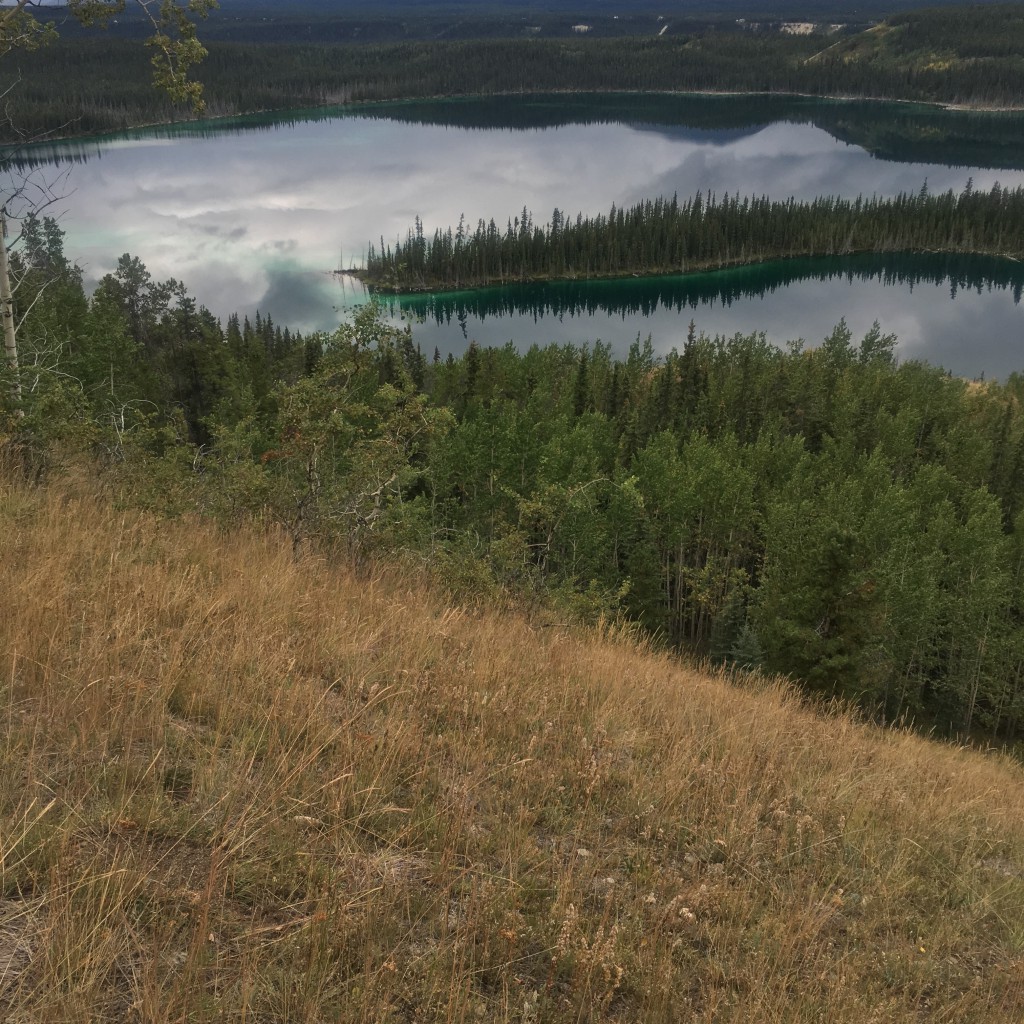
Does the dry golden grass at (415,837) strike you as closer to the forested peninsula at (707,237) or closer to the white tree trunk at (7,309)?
the white tree trunk at (7,309)

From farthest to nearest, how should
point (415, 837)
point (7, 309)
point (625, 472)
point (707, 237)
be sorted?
1. point (707, 237)
2. point (625, 472)
3. point (7, 309)
4. point (415, 837)

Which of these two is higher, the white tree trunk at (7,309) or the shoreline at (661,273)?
the white tree trunk at (7,309)

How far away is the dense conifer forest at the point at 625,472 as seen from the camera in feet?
39.7

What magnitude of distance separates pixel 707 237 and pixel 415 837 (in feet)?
485

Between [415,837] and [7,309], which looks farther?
[7,309]

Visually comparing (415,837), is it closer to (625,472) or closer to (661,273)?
(625,472)

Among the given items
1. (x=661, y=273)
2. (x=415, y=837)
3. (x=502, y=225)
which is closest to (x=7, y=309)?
(x=415, y=837)

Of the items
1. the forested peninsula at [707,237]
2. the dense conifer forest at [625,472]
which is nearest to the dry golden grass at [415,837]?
the dense conifer forest at [625,472]

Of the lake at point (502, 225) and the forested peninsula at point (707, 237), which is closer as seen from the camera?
the lake at point (502, 225)

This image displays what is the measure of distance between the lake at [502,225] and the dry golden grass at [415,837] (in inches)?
2111

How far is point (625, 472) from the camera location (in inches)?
1564

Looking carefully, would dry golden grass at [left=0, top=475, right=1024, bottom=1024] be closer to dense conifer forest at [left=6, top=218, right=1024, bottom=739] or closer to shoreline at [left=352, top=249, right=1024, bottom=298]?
dense conifer forest at [left=6, top=218, right=1024, bottom=739]

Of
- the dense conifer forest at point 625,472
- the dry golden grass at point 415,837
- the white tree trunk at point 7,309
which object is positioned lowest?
the dense conifer forest at point 625,472

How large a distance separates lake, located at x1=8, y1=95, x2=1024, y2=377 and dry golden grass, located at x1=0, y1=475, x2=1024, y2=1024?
53.6 meters
